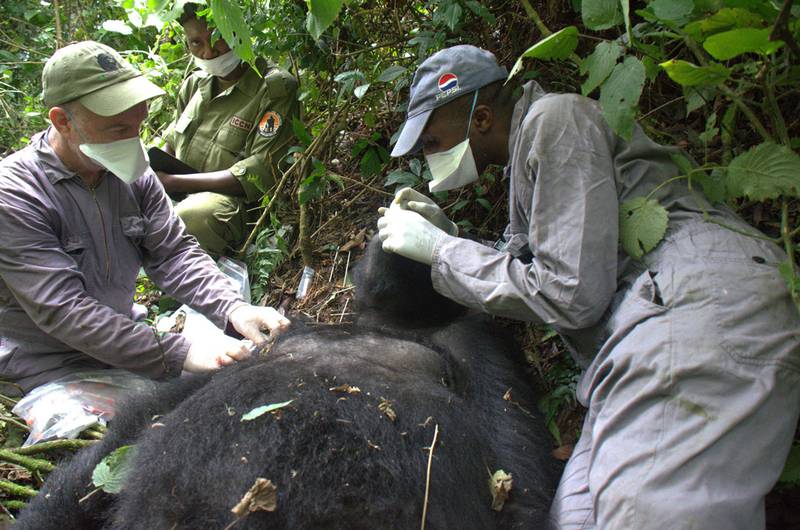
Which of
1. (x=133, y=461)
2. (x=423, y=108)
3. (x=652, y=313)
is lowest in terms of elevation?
(x=652, y=313)

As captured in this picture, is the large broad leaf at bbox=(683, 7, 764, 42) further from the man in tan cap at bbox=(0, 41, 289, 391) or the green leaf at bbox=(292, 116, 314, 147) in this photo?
the green leaf at bbox=(292, 116, 314, 147)

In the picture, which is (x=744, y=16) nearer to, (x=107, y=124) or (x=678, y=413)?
(x=678, y=413)

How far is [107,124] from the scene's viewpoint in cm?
337

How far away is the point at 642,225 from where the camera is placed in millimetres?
2240

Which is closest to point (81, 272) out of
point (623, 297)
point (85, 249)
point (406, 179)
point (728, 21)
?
point (85, 249)

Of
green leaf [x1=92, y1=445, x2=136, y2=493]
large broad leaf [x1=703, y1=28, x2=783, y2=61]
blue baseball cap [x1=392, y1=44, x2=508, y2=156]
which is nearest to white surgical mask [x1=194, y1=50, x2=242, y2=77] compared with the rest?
blue baseball cap [x1=392, y1=44, x2=508, y2=156]

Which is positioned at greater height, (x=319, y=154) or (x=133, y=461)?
(x=133, y=461)

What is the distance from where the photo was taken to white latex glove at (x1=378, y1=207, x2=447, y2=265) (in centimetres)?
284

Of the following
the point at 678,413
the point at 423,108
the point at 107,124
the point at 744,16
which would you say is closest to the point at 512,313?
the point at 678,413

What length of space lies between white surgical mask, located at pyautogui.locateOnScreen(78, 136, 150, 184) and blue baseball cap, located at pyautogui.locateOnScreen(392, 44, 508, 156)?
4.88ft

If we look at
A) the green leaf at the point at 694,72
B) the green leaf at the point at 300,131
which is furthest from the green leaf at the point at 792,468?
the green leaf at the point at 300,131

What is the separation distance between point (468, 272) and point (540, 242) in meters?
0.33

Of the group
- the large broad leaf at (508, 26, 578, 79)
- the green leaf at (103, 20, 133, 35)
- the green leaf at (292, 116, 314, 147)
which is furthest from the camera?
the green leaf at (103, 20, 133, 35)

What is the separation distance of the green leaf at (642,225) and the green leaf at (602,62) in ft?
1.66
